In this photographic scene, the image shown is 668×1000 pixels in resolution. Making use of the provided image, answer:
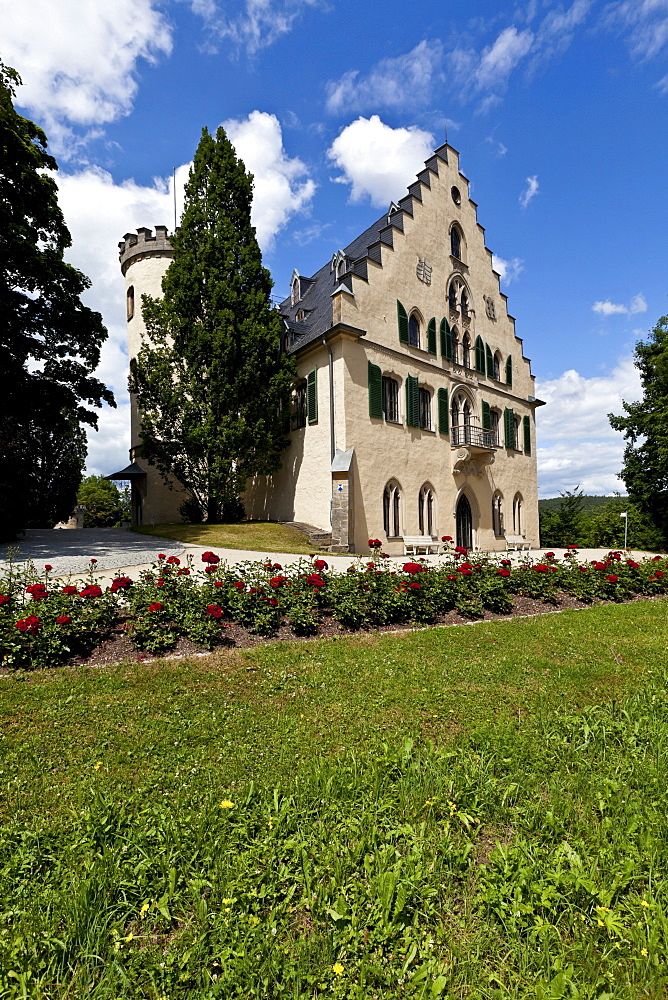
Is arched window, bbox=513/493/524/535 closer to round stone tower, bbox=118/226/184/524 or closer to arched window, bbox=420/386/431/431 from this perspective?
arched window, bbox=420/386/431/431

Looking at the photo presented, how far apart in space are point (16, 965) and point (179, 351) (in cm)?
2158

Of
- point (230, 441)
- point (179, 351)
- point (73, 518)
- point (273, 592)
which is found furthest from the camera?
point (73, 518)

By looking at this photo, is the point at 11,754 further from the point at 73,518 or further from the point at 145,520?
the point at 73,518

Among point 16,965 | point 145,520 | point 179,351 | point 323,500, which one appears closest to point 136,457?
point 145,520

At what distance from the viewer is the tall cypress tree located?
2036 centimetres

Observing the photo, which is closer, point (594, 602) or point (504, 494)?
point (594, 602)

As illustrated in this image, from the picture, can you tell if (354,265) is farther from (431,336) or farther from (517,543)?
(517,543)

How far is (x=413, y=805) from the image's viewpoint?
3373 millimetres

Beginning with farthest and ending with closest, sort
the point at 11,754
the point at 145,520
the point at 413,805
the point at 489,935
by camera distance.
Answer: the point at 145,520
the point at 11,754
the point at 413,805
the point at 489,935

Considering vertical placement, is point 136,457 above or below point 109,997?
above

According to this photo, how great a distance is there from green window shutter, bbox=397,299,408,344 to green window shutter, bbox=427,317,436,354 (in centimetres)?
180

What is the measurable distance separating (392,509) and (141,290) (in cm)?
1789

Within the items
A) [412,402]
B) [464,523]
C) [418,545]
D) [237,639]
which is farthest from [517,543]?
[237,639]

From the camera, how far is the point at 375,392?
20344mm
